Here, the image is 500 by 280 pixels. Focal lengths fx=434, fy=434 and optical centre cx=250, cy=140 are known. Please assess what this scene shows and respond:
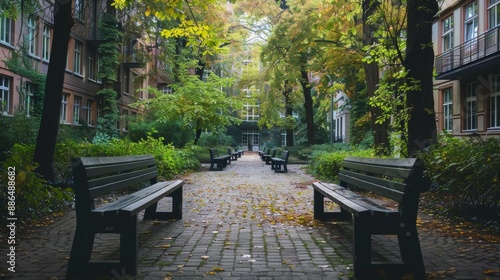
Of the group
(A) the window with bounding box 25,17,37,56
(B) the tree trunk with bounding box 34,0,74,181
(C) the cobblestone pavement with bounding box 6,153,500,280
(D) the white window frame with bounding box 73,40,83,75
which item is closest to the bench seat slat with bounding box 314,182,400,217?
(C) the cobblestone pavement with bounding box 6,153,500,280

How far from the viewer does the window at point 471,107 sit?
21.4 m

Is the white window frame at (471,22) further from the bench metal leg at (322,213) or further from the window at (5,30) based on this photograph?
the window at (5,30)

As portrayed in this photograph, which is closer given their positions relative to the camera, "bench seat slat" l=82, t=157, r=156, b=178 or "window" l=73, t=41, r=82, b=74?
"bench seat slat" l=82, t=157, r=156, b=178

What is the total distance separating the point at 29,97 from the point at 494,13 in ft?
73.5

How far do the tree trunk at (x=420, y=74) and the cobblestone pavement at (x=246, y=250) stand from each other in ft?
12.9

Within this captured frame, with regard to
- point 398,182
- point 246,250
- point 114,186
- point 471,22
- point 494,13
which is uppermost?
point 471,22

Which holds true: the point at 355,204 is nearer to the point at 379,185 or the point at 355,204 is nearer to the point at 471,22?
the point at 379,185

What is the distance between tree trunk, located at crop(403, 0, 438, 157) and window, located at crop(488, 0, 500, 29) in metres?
11.8

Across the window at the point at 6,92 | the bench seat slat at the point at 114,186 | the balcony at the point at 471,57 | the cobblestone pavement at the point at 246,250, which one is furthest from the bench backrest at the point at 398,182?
the window at the point at 6,92

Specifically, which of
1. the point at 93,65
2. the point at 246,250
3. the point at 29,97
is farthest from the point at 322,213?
the point at 93,65

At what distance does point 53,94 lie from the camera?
30.2 feet

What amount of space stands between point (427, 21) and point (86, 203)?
334 inches

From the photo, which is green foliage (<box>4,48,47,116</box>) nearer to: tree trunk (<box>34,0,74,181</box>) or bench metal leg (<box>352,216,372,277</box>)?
tree trunk (<box>34,0,74,181</box>)

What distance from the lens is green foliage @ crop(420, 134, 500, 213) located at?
5887 mm
